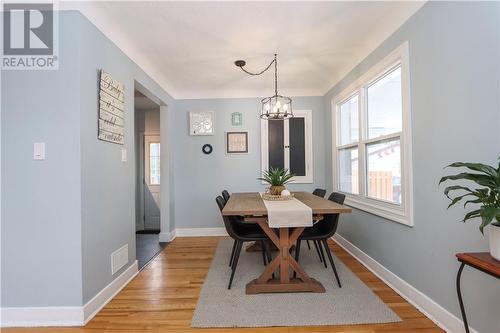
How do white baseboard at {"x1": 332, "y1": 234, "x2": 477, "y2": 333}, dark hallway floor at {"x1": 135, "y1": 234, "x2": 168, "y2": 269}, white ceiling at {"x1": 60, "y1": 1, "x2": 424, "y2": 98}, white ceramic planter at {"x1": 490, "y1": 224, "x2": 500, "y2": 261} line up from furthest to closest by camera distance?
dark hallway floor at {"x1": 135, "y1": 234, "x2": 168, "y2": 269} → white ceiling at {"x1": 60, "y1": 1, "x2": 424, "y2": 98} → white baseboard at {"x1": 332, "y1": 234, "x2": 477, "y2": 333} → white ceramic planter at {"x1": 490, "y1": 224, "x2": 500, "y2": 261}

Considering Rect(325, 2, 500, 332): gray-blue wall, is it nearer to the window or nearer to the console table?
the console table

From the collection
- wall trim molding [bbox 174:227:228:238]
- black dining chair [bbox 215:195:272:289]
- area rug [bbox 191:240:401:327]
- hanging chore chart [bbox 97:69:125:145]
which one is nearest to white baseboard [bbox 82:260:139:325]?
area rug [bbox 191:240:401:327]

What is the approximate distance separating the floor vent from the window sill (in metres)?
2.61

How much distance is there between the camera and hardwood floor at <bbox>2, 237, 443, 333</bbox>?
1.77 metres

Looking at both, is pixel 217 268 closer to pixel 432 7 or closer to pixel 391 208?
pixel 391 208

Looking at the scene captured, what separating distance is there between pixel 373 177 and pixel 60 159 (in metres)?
2.97

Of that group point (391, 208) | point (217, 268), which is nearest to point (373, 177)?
point (391, 208)

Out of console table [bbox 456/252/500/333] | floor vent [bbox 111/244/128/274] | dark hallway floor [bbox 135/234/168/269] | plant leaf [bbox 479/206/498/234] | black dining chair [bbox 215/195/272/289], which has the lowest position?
dark hallway floor [bbox 135/234/168/269]

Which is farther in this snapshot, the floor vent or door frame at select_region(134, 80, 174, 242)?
door frame at select_region(134, 80, 174, 242)

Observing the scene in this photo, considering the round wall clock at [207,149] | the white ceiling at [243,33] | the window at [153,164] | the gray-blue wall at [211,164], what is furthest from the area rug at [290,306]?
the window at [153,164]

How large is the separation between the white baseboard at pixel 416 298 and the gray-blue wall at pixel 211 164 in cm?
212

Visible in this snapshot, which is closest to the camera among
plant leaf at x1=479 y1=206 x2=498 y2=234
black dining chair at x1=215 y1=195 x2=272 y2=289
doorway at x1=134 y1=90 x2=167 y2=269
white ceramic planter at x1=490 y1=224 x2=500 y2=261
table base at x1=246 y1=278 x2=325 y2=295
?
plant leaf at x1=479 y1=206 x2=498 y2=234

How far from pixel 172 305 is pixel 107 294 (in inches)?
23.3

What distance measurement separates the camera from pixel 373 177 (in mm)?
2783
